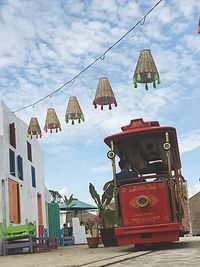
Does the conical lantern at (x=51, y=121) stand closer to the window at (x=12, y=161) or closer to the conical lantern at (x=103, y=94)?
the window at (x=12, y=161)

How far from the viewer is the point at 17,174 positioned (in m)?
14.5

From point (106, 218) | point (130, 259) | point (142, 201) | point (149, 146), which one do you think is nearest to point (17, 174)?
point (106, 218)

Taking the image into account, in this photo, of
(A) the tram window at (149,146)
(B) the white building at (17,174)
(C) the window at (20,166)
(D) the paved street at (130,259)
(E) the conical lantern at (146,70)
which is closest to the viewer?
(D) the paved street at (130,259)

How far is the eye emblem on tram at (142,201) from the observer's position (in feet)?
25.4

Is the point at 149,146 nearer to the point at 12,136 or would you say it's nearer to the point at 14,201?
the point at 14,201

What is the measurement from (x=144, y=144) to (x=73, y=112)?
2413mm

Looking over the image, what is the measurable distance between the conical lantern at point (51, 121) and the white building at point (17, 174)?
1746mm

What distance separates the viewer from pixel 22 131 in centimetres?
1609

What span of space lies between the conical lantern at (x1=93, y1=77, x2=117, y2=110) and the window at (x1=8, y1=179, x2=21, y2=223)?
4.95m

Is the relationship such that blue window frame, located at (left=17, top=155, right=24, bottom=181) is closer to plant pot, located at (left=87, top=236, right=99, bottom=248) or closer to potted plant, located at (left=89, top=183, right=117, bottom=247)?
potted plant, located at (left=89, top=183, right=117, bottom=247)

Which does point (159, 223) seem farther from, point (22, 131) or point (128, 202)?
point (22, 131)

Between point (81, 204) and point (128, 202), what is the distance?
55.7 ft

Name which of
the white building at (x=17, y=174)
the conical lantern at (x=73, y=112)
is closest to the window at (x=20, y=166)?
the white building at (x=17, y=174)

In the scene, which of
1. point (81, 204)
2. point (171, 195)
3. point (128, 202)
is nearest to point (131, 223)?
point (128, 202)
